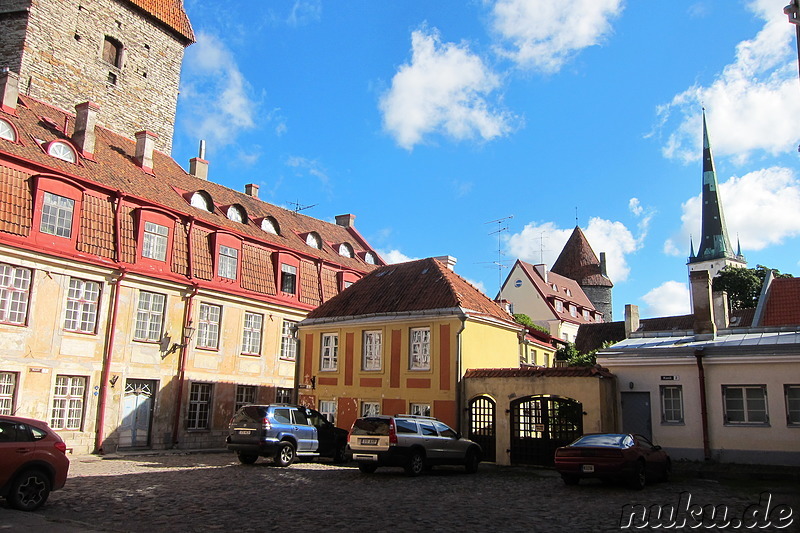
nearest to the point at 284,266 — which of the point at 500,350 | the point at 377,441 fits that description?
the point at 500,350

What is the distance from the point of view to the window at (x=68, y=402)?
21234 mm

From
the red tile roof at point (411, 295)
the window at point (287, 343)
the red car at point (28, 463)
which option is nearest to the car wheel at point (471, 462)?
the red tile roof at point (411, 295)

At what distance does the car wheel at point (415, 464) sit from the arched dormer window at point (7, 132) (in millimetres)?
17715

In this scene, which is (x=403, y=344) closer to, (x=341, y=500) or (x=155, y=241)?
(x=155, y=241)

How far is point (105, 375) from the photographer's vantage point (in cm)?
2256

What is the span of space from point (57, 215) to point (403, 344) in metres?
13.0

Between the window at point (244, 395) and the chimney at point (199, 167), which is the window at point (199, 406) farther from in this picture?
the chimney at point (199, 167)

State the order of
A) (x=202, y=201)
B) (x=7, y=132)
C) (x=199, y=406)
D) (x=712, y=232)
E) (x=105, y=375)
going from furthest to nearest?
(x=712, y=232) < (x=202, y=201) < (x=199, y=406) < (x=105, y=375) < (x=7, y=132)

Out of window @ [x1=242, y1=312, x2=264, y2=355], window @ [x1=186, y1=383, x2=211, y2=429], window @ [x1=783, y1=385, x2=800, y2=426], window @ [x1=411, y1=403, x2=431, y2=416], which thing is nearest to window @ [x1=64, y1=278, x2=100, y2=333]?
window @ [x1=186, y1=383, x2=211, y2=429]

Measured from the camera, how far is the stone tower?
3073cm

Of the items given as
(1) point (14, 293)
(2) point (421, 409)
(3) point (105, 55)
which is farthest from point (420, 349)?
(3) point (105, 55)

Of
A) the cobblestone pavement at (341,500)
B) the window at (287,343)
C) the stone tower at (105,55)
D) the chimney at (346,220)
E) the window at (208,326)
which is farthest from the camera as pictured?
the chimney at (346,220)

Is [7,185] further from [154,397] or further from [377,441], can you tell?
[377,441]

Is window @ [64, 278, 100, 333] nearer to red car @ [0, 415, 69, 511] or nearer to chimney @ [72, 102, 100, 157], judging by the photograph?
chimney @ [72, 102, 100, 157]
